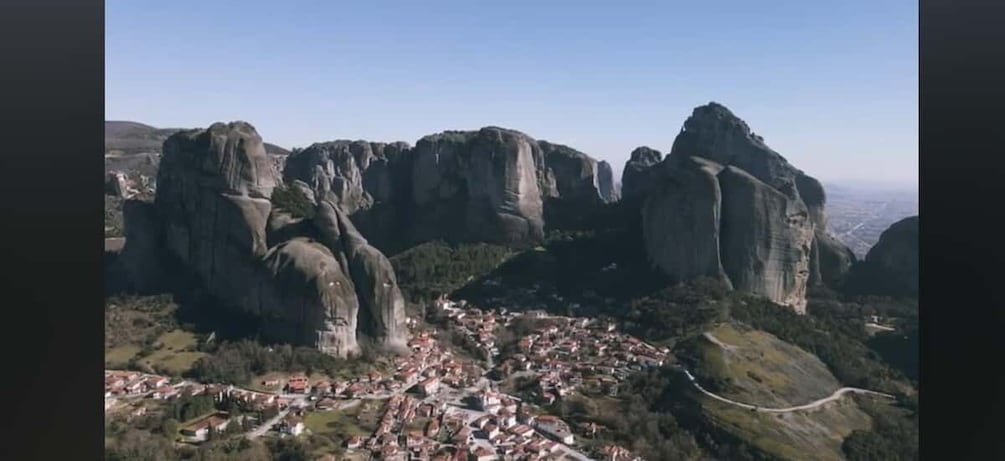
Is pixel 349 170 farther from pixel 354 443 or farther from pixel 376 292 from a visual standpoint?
pixel 354 443

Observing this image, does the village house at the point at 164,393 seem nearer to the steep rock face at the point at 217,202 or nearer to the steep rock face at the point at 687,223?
the steep rock face at the point at 217,202

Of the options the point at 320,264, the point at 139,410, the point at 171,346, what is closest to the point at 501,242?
the point at 320,264

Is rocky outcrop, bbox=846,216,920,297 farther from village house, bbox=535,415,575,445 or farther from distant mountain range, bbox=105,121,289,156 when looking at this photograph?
distant mountain range, bbox=105,121,289,156
